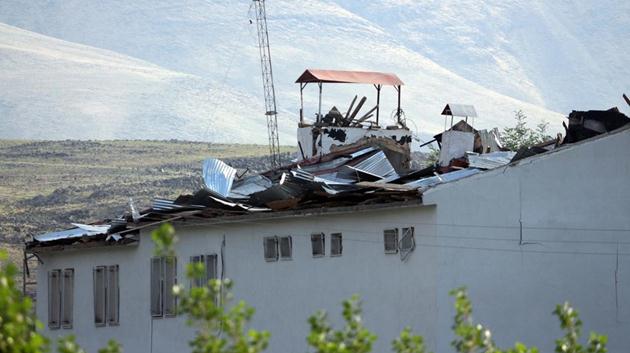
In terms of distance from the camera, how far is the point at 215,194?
38250 millimetres

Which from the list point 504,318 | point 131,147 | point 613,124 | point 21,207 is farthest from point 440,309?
point 131,147

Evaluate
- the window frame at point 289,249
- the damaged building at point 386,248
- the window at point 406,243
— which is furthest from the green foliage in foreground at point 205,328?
the window frame at point 289,249

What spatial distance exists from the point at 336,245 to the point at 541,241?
489 centimetres

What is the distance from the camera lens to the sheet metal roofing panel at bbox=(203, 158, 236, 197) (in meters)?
40.3

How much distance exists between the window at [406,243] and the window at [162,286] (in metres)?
7.85

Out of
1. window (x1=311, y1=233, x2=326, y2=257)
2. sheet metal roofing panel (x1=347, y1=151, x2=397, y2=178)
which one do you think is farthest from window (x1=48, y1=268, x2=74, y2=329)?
window (x1=311, y1=233, x2=326, y2=257)

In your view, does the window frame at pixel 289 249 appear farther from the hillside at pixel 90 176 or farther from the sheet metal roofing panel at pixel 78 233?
the hillside at pixel 90 176

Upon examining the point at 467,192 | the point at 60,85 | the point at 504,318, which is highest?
the point at 60,85

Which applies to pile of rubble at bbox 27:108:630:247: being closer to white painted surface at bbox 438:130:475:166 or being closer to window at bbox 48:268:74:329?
white painted surface at bbox 438:130:475:166

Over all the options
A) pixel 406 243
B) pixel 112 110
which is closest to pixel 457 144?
pixel 406 243

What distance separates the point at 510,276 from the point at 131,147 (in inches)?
4376

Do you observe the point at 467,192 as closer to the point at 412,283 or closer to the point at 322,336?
the point at 412,283

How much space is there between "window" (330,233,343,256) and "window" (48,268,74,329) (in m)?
9.88

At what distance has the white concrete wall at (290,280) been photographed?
109 feet
